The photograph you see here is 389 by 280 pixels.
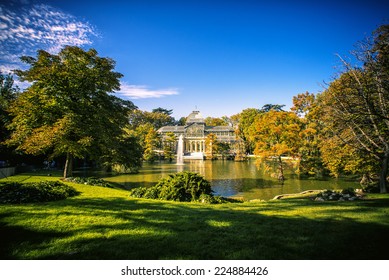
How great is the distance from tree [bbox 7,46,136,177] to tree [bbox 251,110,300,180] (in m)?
15.3

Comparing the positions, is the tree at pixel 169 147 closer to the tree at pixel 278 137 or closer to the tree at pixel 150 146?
the tree at pixel 150 146

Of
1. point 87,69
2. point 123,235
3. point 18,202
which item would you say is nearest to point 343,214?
A: point 123,235

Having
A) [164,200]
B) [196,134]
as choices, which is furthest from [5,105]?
[196,134]

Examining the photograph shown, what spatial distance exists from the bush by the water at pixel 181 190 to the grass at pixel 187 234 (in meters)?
3.14

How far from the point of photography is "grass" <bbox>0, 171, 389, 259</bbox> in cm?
335

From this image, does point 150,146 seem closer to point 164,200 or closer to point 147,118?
point 164,200

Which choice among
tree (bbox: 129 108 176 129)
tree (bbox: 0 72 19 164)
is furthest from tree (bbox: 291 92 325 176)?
tree (bbox: 129 108 176 129)

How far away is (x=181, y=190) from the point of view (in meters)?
9.34

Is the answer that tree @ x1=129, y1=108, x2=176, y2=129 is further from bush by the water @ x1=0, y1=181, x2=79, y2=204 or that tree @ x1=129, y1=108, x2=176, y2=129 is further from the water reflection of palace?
bush by the water @ x1=0, y1=181, x2=79, y2=204

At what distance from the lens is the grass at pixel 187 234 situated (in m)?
3.35

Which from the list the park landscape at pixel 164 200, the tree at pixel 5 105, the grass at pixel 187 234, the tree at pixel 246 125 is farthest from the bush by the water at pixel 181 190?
the tree at pixel 246 125

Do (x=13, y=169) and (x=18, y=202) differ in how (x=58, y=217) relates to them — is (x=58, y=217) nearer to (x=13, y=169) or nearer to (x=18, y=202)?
(x=18, y=202)

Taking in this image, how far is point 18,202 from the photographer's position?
22.5 ft

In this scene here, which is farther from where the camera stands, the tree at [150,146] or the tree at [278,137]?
the tree at [150,146]
